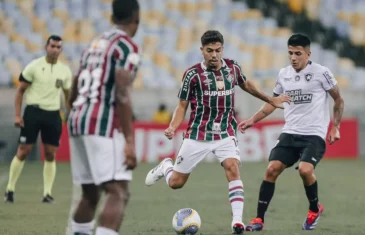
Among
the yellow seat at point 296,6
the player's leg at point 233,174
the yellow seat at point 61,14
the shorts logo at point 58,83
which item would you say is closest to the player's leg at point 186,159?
the player's leg at point 233,174

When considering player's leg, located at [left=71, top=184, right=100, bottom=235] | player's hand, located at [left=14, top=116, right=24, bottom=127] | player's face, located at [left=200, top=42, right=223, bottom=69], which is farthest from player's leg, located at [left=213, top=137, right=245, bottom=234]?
player's hand, located at [left=14, top=116, right=24, bottom=127]

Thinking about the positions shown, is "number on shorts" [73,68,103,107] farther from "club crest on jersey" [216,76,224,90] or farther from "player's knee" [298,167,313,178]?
"player's knee" [298,167,313,178]

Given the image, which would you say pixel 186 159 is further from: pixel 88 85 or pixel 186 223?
pixel 88 85

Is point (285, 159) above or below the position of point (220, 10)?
below

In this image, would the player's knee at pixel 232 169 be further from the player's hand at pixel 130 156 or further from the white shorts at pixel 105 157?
the player's hand at pixel 130 156

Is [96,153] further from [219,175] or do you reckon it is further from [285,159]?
[219,175]

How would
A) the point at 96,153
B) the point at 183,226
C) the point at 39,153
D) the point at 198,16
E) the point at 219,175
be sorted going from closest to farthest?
1. the point at 96,153
2. the point at 183,226
3. the point at 219,175
4. the point at 39,153
5. the point at 198,16

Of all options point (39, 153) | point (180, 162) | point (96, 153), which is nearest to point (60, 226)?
point (180, 162)

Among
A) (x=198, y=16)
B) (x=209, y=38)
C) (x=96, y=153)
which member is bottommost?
(x=96, y=153)

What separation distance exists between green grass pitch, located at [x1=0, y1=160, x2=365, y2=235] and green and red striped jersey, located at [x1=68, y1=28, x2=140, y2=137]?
2779mm

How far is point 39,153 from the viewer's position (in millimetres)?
20141

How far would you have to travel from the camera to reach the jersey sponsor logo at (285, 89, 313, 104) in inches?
358

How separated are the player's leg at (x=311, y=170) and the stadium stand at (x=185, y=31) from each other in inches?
552

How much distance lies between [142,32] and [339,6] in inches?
236
